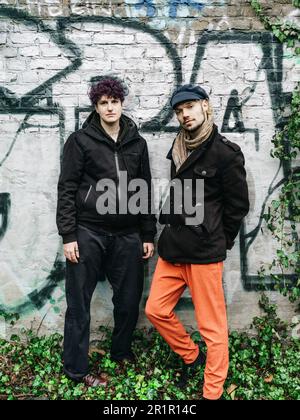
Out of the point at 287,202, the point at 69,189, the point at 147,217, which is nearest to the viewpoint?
the point at 69,189

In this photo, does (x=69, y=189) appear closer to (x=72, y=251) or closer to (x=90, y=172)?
(x=90, y=172)

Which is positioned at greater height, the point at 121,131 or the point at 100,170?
the point at 121,131

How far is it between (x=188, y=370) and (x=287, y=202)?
4.97ft

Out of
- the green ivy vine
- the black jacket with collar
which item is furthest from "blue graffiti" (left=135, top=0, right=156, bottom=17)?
the black jacket with collar

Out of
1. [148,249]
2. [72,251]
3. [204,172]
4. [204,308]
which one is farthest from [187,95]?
[204,308]

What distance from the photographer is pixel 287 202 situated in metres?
4.09

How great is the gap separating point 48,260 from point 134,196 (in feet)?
3.23

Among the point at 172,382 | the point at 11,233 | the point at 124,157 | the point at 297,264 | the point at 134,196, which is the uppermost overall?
the point at 124,157

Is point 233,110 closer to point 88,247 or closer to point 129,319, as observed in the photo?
point 88,247

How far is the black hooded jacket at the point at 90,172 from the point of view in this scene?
146 inches

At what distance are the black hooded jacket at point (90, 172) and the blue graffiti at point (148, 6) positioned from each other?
933 mm

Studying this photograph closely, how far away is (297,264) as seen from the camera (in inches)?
169

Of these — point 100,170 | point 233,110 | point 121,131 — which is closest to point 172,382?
point 100,170

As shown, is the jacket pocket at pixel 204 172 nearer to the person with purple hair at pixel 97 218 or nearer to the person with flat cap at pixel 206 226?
the person with flat cap at pixel 206 226
